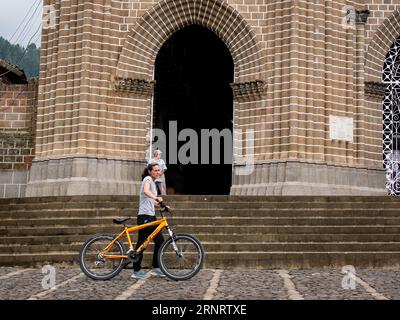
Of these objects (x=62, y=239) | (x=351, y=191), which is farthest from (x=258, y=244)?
(x=351, y=191)

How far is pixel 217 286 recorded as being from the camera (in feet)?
27.6

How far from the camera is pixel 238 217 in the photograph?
41.9ft

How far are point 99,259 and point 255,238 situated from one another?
3689mm

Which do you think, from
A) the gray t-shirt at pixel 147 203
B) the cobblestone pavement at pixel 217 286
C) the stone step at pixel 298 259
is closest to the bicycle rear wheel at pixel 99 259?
the cobblestone pavement at pixel 217 286

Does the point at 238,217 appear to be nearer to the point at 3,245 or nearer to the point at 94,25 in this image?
the point at 3,245

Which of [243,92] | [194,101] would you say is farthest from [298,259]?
[194,101]

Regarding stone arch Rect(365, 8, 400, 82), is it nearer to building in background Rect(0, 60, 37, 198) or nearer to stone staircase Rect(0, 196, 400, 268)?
stone staircase Rect(0, 196, 400, 268)

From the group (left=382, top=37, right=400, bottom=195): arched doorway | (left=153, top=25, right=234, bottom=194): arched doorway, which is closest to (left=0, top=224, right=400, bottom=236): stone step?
(left=382, top=37, right=400, bottom=195): arched doorway

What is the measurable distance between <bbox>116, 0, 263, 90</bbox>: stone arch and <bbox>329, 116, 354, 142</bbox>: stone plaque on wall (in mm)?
2521

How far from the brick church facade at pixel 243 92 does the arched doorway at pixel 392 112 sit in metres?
0.81

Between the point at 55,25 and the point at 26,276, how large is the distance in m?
10.9

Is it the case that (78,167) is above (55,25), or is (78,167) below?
below

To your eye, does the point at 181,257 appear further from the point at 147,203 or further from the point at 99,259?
the point at 99,259

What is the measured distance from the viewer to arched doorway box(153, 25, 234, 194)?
23.4 metres
